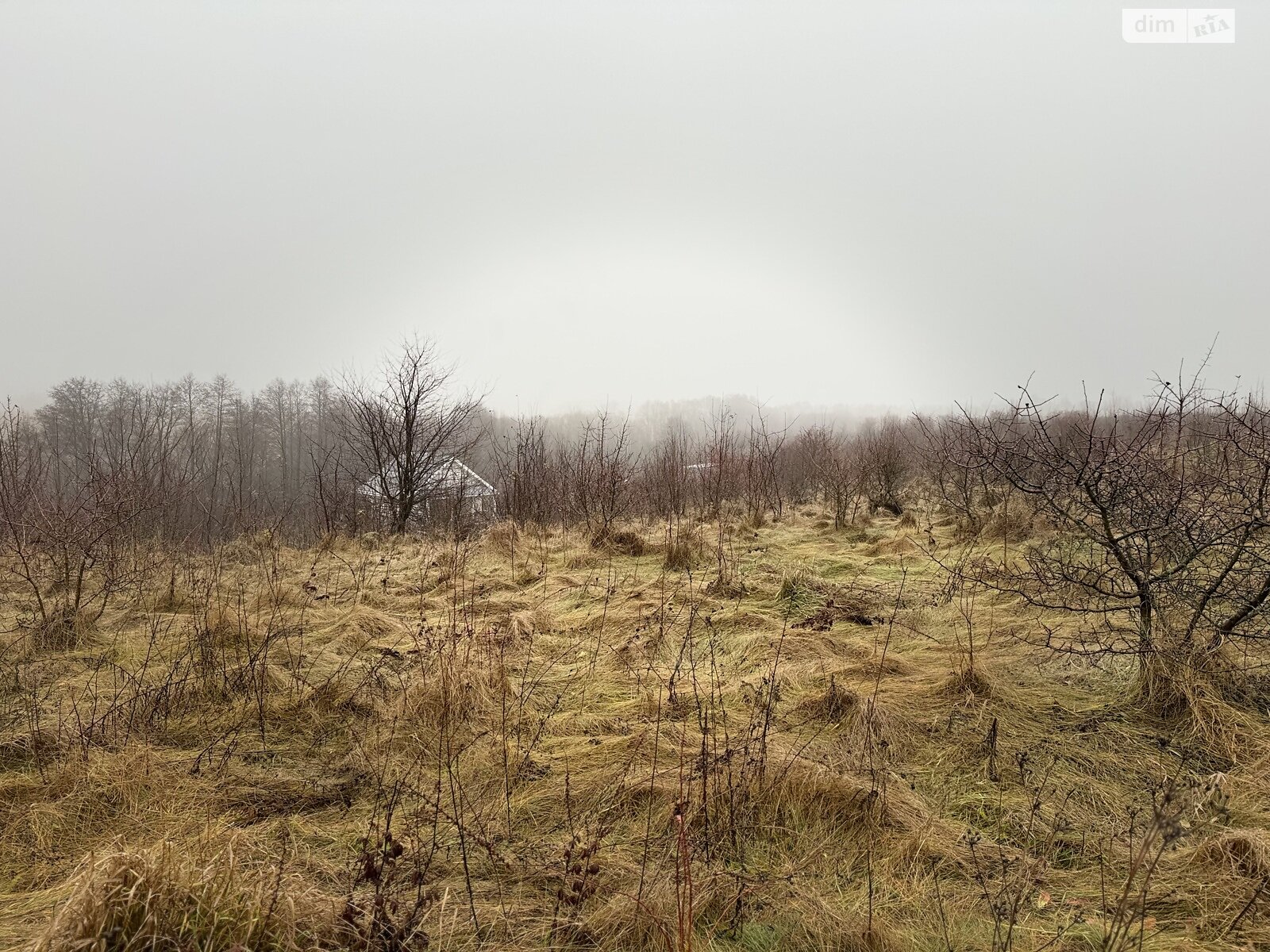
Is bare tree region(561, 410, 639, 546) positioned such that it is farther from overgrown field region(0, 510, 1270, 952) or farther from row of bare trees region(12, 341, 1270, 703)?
overgrown field region(0, 510, 1270, 952)

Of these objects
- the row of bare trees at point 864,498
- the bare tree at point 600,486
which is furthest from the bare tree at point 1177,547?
the bare tree at point 600,486

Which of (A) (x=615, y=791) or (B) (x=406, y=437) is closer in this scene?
(A) (x=615, y=791)

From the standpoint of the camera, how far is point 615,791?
2.45 meters

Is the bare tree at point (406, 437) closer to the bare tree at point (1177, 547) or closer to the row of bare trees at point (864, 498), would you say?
the row of bare trees at point (864, 498)

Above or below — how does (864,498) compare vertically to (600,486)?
below

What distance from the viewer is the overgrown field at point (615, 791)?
1.67 m

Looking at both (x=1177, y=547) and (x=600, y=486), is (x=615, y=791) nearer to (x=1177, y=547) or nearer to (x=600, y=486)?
(x=1177, y=547)

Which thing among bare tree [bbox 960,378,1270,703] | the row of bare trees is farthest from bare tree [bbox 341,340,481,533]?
bare tree [bbox 960,378,1270,703]

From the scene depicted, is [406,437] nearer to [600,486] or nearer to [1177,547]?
[600,486]

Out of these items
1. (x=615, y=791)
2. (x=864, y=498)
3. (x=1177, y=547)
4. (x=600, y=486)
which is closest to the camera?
(x=615, y=791)

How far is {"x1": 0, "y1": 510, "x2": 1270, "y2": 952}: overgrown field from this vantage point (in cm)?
167

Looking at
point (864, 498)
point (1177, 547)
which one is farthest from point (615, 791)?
point (864, 498)

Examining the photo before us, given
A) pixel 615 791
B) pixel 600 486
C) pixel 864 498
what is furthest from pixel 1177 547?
pixel 864 498

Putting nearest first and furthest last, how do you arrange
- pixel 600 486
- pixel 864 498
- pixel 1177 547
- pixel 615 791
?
pixel 615 791 → pixel 1177 547 → pixel 600 486 → pixel 864 498
